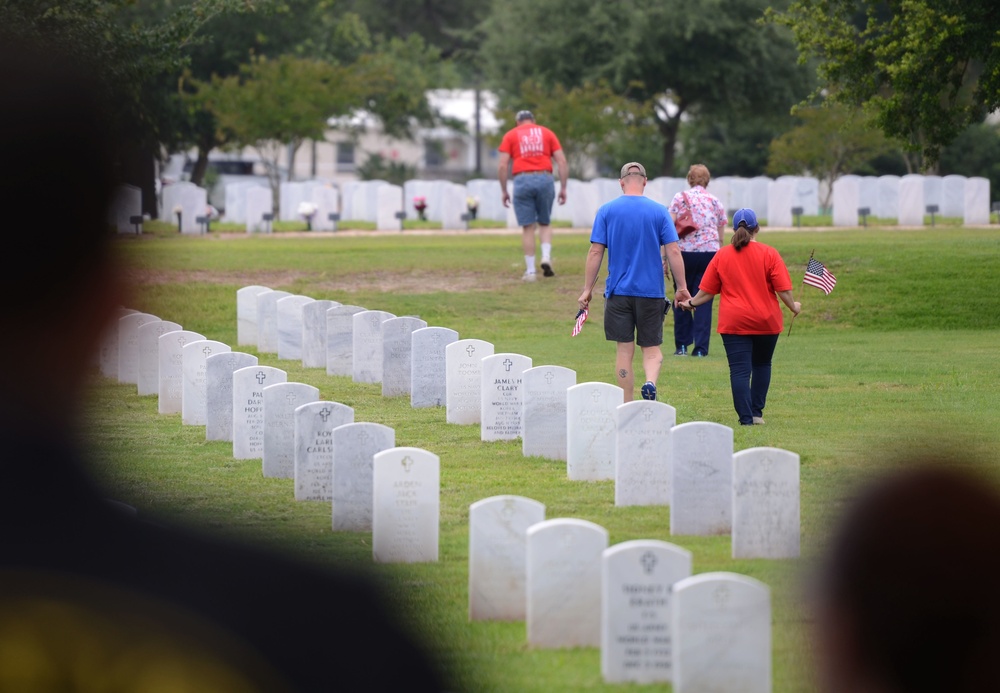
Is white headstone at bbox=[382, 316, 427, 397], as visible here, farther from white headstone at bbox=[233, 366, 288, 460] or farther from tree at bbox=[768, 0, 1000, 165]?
tree at bbox=[768, 0, 1000, 165]

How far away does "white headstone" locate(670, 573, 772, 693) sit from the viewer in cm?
507

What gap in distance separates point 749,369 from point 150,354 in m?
5.91

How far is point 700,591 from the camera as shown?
5.06m

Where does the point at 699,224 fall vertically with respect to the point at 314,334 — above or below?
above

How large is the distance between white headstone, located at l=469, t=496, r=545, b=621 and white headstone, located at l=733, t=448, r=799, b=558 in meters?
1.32

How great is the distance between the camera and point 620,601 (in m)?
5.45

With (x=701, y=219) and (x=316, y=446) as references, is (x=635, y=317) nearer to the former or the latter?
(x=316, y=446)

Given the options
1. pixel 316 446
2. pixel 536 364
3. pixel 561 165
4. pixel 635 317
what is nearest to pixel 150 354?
pixel 536 364

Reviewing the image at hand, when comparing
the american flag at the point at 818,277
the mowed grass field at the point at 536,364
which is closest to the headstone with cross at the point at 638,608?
the mowed grass field at the point at 536,364

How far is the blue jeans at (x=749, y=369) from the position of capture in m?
10.8

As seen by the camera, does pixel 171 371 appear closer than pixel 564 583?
No

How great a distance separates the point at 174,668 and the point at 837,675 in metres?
2.86

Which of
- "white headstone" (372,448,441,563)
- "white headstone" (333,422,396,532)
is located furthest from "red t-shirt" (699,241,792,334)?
"white headstone" (372,448,441,563)

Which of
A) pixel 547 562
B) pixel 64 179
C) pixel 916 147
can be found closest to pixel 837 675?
pixel 547 562
